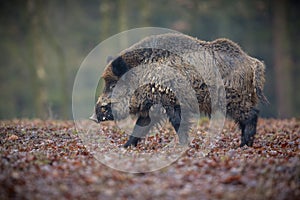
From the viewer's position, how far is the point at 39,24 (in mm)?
21203

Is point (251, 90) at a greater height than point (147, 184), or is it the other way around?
point (251, 90)

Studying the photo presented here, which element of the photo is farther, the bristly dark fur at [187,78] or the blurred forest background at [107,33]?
the blurred forest background at [107,33]

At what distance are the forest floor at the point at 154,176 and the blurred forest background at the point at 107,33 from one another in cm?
1246

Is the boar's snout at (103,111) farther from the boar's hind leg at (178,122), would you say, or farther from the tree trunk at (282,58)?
the tree trunk at (282,58)

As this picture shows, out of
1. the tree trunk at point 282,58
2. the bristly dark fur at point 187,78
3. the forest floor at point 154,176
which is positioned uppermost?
the tree trunk at point 282,58

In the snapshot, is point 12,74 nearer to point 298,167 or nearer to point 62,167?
point 62,167

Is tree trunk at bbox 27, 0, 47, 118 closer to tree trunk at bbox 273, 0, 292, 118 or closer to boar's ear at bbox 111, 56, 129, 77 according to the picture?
boar's ear at bbox 111, 56, 129, 77

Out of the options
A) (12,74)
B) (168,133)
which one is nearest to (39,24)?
(12,74)

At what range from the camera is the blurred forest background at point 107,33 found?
20984mm

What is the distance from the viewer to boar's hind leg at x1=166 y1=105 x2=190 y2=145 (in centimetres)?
927

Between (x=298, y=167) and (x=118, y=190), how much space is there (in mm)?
3059

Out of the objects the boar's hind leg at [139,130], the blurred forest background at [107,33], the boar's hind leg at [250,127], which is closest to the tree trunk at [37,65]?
the blurred forest background at [107,33]

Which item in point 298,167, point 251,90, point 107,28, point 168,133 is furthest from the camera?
point 107,28

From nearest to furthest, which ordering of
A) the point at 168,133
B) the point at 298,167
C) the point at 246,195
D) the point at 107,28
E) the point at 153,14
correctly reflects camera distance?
the point at 246,195, the point at 298,167, the point at 168,133, the point at 107,28, the point at 153,14
